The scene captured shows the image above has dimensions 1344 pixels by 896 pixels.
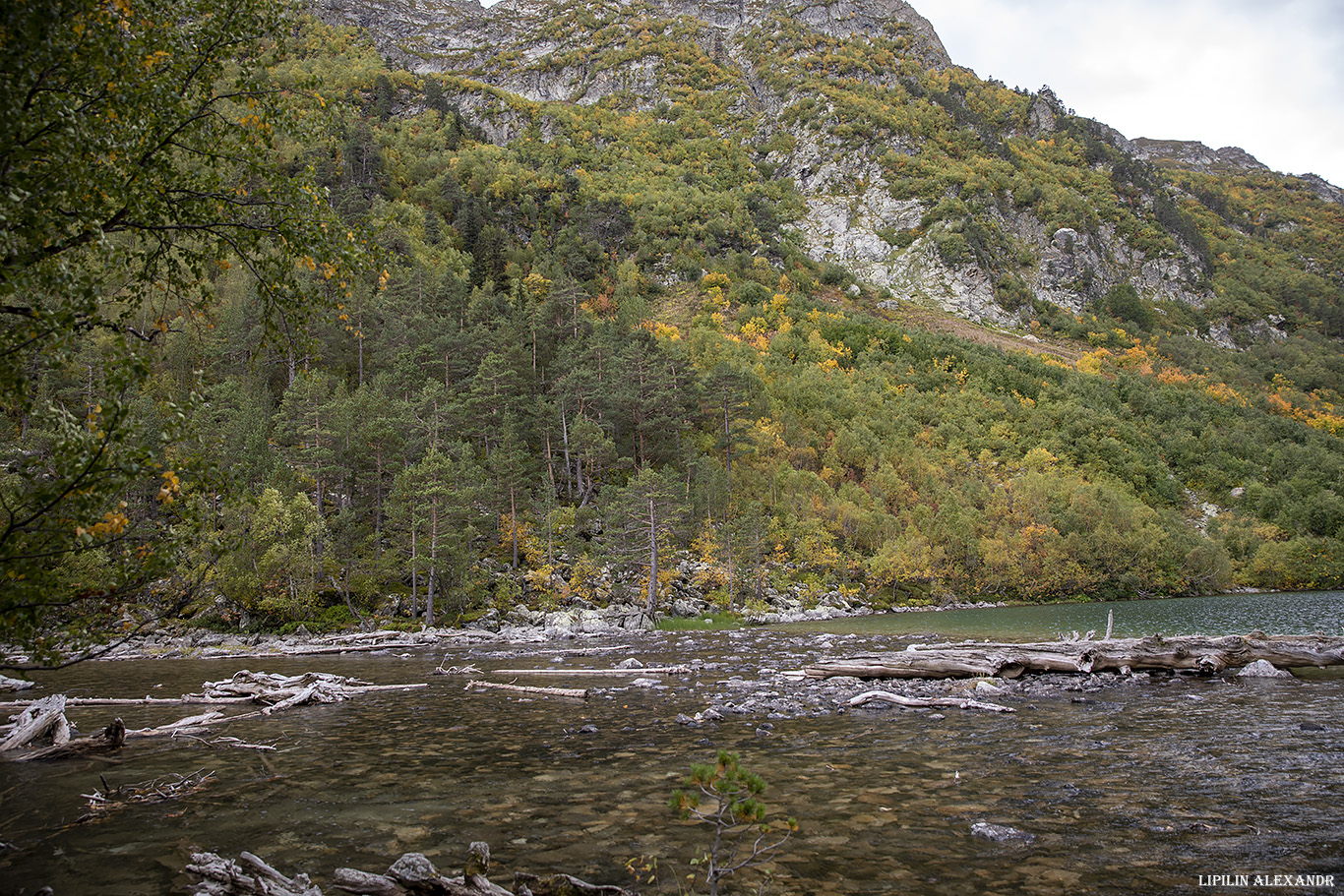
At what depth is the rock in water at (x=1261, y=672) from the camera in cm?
1722

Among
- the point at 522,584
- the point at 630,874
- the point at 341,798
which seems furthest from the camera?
the point at 522,584

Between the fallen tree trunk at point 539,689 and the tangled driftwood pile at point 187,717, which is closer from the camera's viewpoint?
the tangled driftwood pile at point 187,717

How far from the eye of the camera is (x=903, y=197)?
15100cm

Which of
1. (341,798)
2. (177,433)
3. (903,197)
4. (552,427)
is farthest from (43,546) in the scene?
(903,197)

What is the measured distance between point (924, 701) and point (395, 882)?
1270 centimetres

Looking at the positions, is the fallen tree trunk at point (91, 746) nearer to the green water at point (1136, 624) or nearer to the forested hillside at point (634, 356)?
the forested hillside at point (634, 356)

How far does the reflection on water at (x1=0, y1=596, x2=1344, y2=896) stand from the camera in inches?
246

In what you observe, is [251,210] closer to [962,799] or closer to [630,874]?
[630,874]

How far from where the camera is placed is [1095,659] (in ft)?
57.8

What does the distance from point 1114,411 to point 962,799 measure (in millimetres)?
112856

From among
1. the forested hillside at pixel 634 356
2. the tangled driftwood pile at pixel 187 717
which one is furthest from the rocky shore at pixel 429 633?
the tangled driftwood pile at pixel 187 717

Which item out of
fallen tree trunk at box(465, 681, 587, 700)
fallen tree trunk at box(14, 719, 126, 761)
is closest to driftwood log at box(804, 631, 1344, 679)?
fallen tree trunk at box(465, 681, 587, 700)

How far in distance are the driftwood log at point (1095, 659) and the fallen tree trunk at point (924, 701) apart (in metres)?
2.80

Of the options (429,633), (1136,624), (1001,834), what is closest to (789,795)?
(1001,834)
